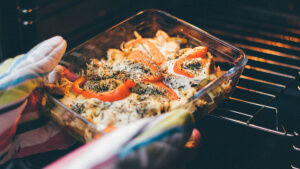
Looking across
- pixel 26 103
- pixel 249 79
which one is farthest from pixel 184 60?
pixel 26 103

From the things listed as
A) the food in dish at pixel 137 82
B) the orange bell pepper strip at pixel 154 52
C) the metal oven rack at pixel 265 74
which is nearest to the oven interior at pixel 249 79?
the metal oven rack at pixel 265 74

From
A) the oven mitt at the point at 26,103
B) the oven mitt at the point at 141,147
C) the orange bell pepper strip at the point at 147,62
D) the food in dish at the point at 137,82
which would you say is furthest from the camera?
the orange bell pepper strip at the point at 147,62

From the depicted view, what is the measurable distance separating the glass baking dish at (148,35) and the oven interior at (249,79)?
3.2 inches

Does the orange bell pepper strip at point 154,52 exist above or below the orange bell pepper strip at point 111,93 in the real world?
above

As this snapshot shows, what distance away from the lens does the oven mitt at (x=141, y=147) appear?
0.58m

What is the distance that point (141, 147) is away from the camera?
0.58m

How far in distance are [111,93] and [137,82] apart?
9cm

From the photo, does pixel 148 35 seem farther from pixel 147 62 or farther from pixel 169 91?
pixel 169 91

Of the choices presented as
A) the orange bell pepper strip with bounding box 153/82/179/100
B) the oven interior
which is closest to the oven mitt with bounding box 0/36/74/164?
the oven interior

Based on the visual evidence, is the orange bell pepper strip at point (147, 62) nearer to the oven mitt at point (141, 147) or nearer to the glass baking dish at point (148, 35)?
the glass baking dish at point (148, 35)

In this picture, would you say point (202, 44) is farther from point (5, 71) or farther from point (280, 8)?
point (5, 71)

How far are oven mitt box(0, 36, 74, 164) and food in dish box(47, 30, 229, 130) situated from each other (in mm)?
96

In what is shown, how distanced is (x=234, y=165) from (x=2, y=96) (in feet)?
2.17

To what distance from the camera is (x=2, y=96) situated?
28.0 inches
